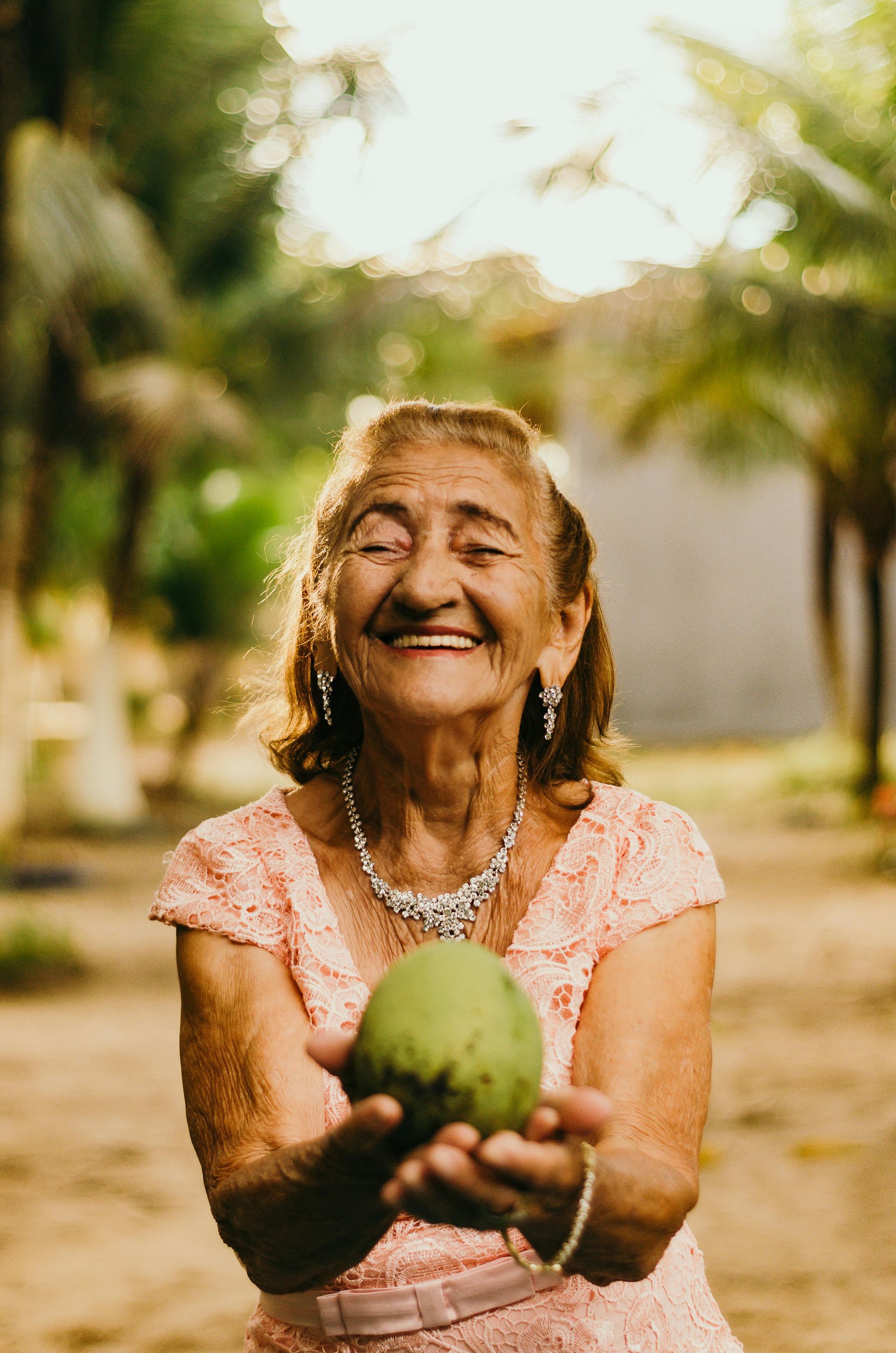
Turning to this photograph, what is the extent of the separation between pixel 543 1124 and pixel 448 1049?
133 mm

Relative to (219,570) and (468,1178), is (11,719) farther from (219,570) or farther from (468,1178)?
(468,1178)

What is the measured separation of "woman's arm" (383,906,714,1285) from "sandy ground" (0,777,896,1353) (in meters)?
2.26

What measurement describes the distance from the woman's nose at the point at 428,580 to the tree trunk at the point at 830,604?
12.9 meters

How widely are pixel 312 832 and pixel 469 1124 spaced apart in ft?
2.65

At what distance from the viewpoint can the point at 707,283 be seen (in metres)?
9.41

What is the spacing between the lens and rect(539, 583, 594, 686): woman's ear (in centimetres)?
223

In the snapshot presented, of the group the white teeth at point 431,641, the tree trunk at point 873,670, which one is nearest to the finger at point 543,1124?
the white teeth at point 431,641

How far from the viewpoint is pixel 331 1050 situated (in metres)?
1.53

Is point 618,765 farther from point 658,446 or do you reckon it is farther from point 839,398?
point 658,446

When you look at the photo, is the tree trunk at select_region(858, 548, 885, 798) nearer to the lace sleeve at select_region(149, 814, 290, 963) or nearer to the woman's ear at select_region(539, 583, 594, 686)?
the woman's ear at select_region(539, 583, 594, 686)

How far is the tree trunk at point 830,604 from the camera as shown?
14.3m

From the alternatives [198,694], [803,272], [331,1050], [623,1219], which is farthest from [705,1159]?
[198,694]

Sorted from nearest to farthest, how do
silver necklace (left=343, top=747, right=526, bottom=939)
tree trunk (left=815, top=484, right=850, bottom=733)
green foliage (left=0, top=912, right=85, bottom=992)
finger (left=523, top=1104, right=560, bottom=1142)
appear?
1. finger (left=523, top=1104, right=560, bottom=1142)
2. silver necklace (left=343, top=747, right=526, bottom=939)
3. green foliage (left=0, top=912, right=85, bottom=992)
4. tree trunk (left=815, top=484, right=850, bottom=733)

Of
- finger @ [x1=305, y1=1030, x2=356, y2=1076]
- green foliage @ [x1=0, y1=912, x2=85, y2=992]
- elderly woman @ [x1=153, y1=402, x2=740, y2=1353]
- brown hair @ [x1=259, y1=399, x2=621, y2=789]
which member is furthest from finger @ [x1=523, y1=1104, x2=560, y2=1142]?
green foliage @ [x1=0, y1=912, x2=85, y2=992]
